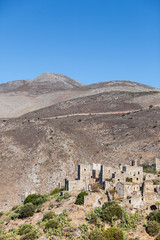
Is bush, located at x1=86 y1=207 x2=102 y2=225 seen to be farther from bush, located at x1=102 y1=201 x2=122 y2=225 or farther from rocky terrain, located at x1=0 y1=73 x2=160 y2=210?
rocky terrain, located at x1=0 y1=73 x2=160 y2=210

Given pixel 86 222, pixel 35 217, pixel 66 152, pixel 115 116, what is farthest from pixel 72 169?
pixel 115 116

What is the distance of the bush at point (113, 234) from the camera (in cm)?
2136

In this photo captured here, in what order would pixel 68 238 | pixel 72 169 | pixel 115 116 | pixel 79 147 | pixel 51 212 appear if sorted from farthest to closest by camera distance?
pixel 115 116, pixel 79 147, pixel 72 169, pixel 51 212, pixel 68 238

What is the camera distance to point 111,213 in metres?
23.3

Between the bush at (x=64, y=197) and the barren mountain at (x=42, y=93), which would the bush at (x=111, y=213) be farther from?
the barren mountain at (x=42, y=93)

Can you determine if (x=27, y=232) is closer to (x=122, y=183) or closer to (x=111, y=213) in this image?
(x=111, y=213)

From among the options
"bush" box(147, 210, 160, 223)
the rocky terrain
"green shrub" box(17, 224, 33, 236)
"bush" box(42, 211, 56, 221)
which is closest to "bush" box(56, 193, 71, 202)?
"bush" box(42, 211, 56, 221)

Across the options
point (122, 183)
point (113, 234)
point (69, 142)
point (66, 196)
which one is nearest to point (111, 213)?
point (113, 234)

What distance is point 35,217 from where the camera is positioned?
89.6ft

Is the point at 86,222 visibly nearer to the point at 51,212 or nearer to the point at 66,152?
the point at 51,212

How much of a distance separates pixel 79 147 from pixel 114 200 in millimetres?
40340

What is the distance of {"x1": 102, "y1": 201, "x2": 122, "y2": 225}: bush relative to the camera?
23314 millimetres

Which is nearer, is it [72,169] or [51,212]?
[51,212]

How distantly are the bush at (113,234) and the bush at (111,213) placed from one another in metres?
1.29
